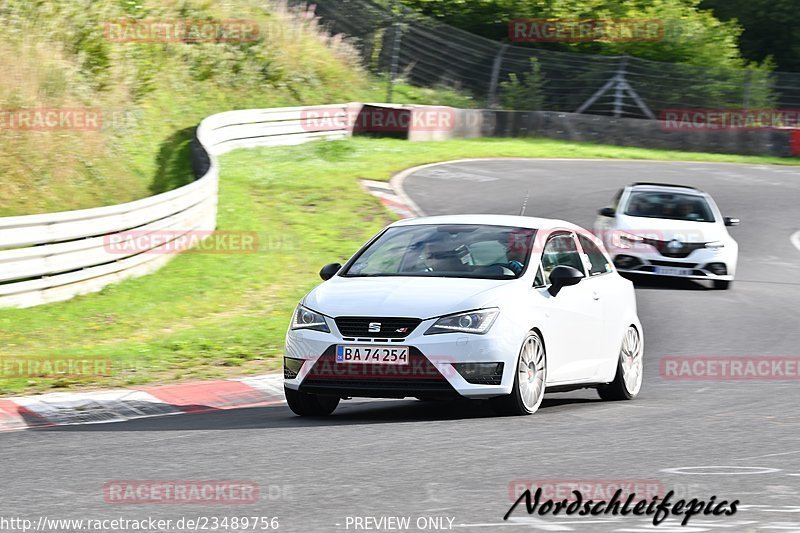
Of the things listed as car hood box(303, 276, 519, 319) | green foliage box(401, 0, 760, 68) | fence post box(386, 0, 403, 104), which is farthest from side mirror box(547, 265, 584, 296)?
green foliage box(401, 0, 760, 68)

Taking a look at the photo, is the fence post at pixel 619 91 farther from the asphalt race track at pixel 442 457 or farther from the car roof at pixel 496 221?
the car roof at pixel 496 221

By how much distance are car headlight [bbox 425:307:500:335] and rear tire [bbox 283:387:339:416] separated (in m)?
1.22

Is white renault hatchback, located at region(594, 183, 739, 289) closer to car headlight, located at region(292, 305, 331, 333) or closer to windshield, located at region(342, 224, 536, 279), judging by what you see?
windshield, located at region(342, 224, 536, 279)

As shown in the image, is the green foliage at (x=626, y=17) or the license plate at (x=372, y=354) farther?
the green foliage at (x=626, y=17)

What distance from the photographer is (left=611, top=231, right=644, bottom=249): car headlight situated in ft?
63.8

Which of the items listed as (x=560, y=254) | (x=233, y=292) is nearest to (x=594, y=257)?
(x=560, y=254)

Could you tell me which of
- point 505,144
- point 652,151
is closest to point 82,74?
point 505,144

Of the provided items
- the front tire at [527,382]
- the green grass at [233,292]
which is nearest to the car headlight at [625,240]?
the green grass at [233,292]

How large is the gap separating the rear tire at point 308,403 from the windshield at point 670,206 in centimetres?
1121

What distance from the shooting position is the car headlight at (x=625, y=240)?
63.8ft

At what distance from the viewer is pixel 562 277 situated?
966 cm

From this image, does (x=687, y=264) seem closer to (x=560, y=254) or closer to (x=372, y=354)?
(x=560, y=254)

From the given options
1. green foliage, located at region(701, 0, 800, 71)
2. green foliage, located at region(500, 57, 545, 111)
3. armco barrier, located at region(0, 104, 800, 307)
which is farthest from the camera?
green foliage, located at region(701, 0, 800, 71)

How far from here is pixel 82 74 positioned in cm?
2927
